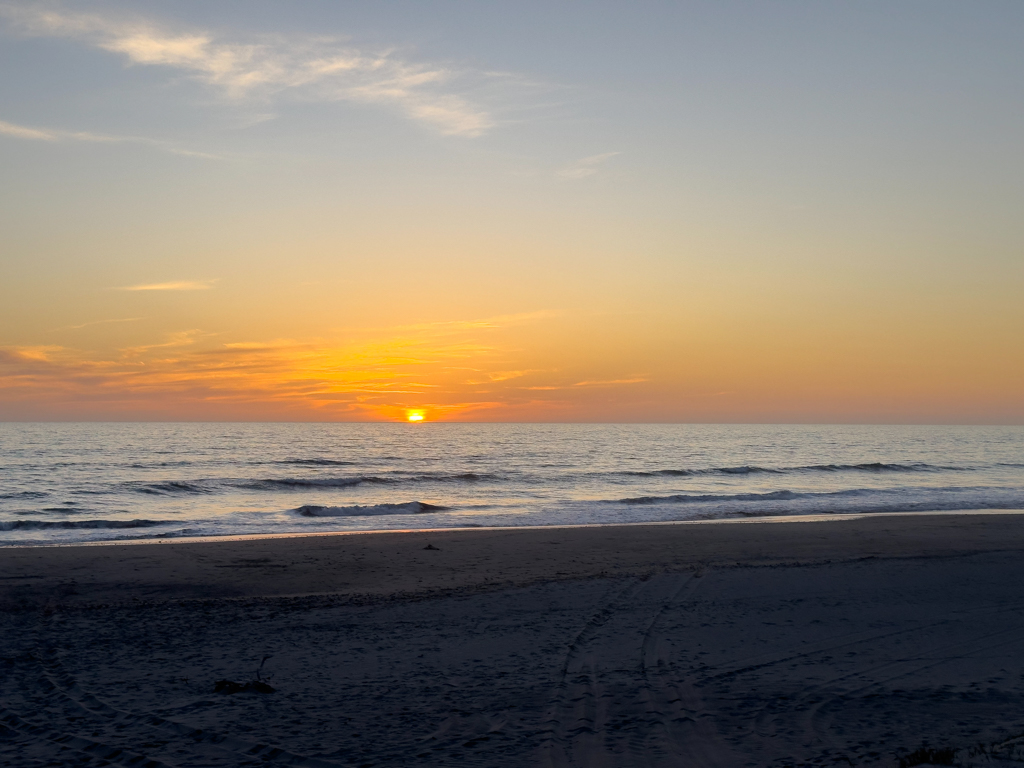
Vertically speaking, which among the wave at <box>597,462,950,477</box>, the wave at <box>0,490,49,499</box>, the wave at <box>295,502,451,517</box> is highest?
the wave at <box>0,490,49,499</box>

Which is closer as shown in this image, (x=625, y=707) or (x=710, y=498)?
(x=625, y=707)

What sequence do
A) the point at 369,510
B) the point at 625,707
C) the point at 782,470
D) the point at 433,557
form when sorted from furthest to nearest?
the point at 782,470 < the point at 369,510 < the point at 433,557 < the point at 625,707

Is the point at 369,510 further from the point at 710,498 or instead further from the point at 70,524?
the point at 710,498

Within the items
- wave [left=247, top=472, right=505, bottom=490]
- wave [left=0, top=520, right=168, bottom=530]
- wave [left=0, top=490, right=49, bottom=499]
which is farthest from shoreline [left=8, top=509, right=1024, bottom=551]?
wave [left=247, top=472, right=505, bottom=490]

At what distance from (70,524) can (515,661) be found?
23366 millimetres

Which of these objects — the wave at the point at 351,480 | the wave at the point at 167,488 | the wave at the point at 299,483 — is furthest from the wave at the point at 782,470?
the wave at the point at 167,488

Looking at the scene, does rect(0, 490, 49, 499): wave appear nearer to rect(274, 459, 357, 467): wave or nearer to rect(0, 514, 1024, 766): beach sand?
rect(0, 514, 1024, 766): beach sand

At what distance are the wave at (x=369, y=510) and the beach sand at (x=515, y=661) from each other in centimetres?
1401

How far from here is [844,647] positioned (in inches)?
382

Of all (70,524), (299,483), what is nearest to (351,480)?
(299,483)

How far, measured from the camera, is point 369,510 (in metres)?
32.5

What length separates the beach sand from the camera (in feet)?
21.8

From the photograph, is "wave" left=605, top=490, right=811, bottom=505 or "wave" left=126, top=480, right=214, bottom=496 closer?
"wave" left=605, top=490, right=811, bottom=505

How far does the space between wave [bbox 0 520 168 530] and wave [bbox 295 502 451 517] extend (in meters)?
6.35
